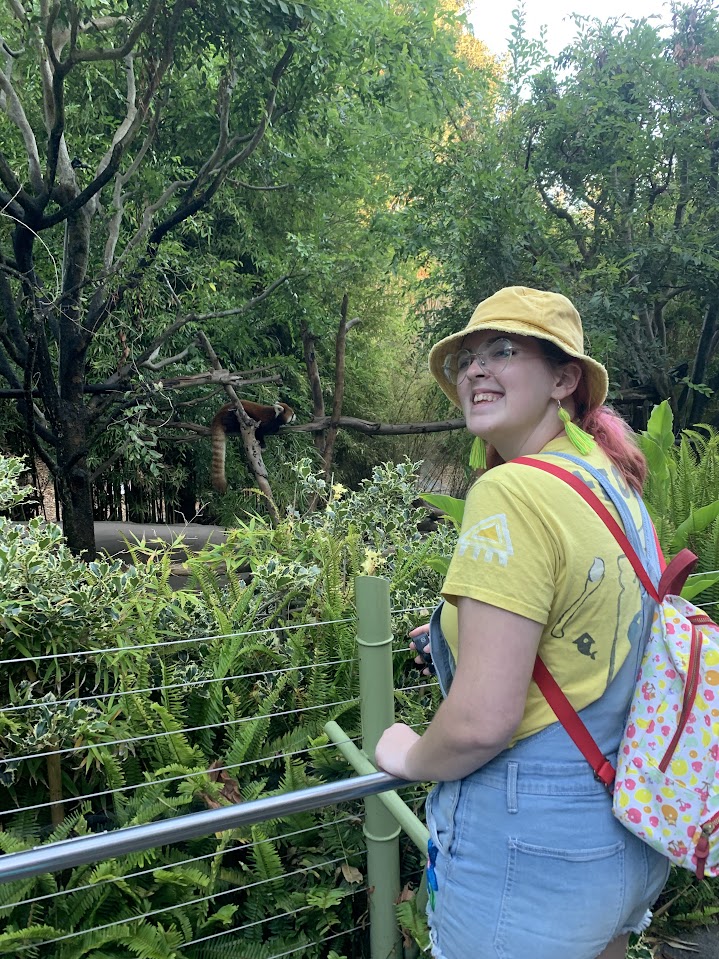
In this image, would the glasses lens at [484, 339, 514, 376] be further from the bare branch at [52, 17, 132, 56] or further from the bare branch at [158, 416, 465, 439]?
the bare branch at [158, 416, 465, 439]

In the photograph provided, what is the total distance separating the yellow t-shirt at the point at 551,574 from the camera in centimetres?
79

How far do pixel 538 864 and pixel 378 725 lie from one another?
616 millimetres

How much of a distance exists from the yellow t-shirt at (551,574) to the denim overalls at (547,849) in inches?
1.4

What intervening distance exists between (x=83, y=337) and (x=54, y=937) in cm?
526

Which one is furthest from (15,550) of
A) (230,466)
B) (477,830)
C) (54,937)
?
(230,466)

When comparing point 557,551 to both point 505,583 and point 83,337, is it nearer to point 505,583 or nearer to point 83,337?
point 505,583

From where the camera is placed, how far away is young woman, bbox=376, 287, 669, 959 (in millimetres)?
790

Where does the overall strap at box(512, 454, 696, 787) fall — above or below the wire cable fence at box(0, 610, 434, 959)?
above

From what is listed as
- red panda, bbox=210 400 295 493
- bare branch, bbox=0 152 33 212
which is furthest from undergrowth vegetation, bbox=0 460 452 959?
bare branch, bbox=0 152 33 212

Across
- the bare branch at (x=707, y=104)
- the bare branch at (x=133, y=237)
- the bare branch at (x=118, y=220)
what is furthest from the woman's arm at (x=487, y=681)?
the bare branch at (x=707, y=104)

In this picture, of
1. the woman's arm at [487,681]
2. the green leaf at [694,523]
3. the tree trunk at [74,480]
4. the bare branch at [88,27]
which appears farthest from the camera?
the tree trunk at [74,480]

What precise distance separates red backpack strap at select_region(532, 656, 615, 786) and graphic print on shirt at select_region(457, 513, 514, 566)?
0.52ft

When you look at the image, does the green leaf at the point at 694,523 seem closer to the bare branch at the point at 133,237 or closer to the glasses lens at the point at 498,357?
the glasses lens at the point at 498,357

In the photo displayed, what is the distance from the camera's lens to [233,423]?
6949 millimetres
